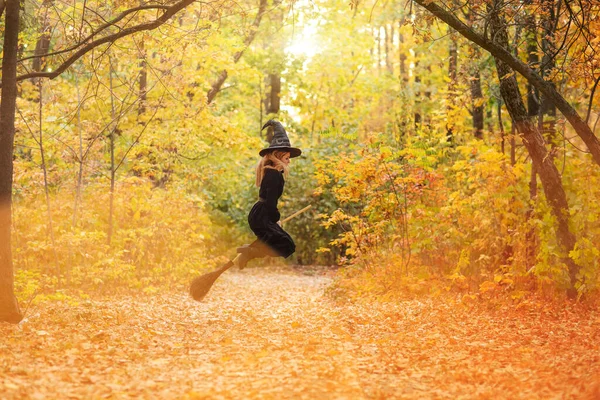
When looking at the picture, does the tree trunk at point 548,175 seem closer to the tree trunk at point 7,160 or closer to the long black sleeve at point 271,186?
the long black sleeve at point 271,186

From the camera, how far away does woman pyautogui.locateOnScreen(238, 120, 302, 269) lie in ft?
27.4

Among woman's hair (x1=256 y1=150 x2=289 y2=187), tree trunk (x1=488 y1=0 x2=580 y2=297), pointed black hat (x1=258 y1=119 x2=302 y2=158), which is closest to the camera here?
→ pointed black hat (x1=258 y1=119 x2=302 y2=158)

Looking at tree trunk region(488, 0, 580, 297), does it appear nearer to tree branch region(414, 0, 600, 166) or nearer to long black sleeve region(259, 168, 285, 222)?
tree branch region(414, 0, 600, 166)

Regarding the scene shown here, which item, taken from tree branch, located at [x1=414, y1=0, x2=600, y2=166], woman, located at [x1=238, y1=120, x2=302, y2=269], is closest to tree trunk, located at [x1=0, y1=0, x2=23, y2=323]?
woman, located at [x1=238, y1=120, x2=302, y2=269]

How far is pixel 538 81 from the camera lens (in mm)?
7363

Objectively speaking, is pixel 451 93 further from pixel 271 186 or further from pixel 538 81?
pixel 271 186

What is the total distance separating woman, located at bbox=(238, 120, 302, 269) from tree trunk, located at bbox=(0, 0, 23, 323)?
8.97 feet

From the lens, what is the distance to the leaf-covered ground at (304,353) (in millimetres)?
4996

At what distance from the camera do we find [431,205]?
42.1 feet

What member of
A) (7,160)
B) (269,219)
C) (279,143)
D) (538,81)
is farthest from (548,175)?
(7,160)

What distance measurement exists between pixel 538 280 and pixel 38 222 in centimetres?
899

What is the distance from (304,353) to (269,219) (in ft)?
8.31

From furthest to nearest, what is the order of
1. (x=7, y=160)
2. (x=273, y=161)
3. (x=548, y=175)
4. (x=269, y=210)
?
(x=548, y=175) < (x=269, y=210) < (x=273, y=161) < (x=7, y=160)

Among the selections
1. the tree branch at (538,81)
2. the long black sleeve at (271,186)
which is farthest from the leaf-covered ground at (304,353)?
the tree branch at (538,81)
